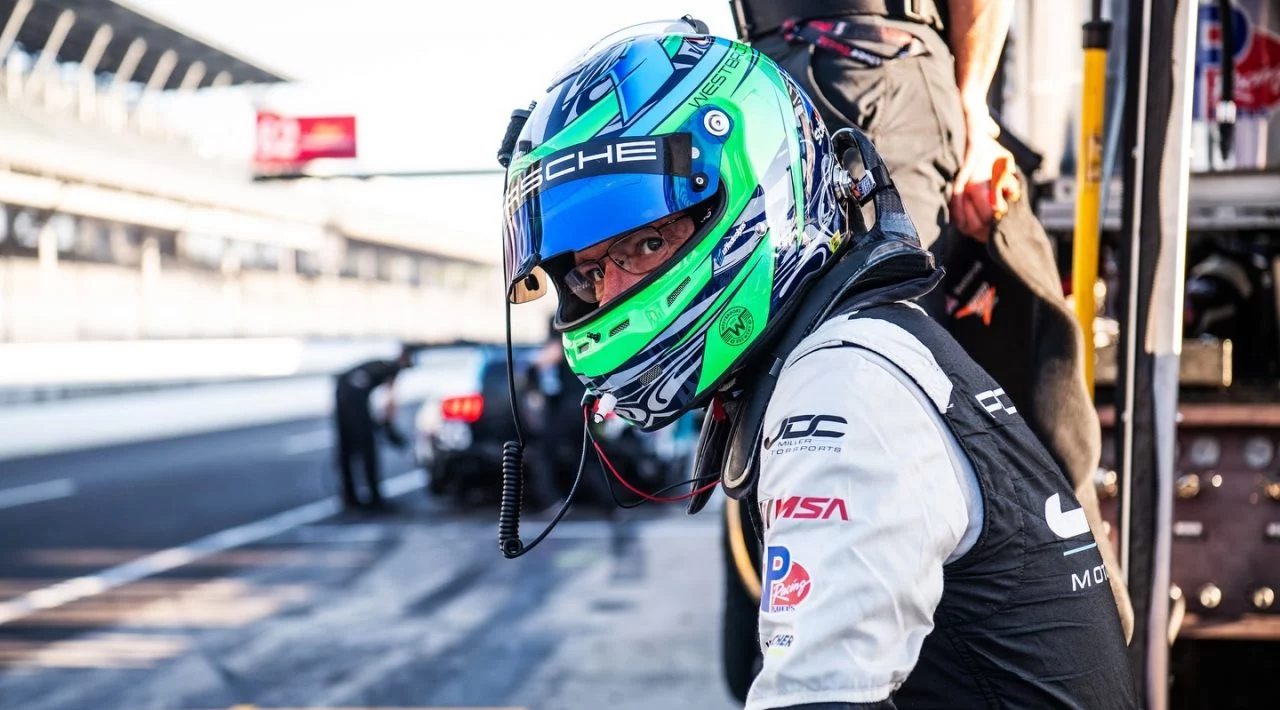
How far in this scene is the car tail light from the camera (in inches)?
417

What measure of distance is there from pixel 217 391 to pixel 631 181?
79.1 feet

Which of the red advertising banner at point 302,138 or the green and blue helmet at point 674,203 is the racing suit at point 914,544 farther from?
the red advertising banner at point 302,138

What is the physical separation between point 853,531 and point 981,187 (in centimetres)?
123

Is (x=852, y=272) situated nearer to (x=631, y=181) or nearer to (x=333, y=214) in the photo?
(x=631, y=181)

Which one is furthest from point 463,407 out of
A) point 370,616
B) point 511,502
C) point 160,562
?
point 511,502

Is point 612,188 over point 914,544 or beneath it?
over

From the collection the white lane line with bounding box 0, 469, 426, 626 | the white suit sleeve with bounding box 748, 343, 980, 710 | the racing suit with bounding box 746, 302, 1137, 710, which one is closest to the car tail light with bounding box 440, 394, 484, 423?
the white lane line with bounding box 0, 469, 426, 626

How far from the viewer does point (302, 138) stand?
16719mm

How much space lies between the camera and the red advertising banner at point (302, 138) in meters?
15.7

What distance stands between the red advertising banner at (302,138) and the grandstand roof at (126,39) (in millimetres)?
17146

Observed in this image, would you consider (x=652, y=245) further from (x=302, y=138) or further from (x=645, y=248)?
(x=302, y=138)

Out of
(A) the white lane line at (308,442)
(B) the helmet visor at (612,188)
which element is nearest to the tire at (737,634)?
(B) the helmet visor at (612,188)

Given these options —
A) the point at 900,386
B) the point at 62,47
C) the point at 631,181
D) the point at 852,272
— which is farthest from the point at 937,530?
the point at 62,47

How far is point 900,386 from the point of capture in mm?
1243
